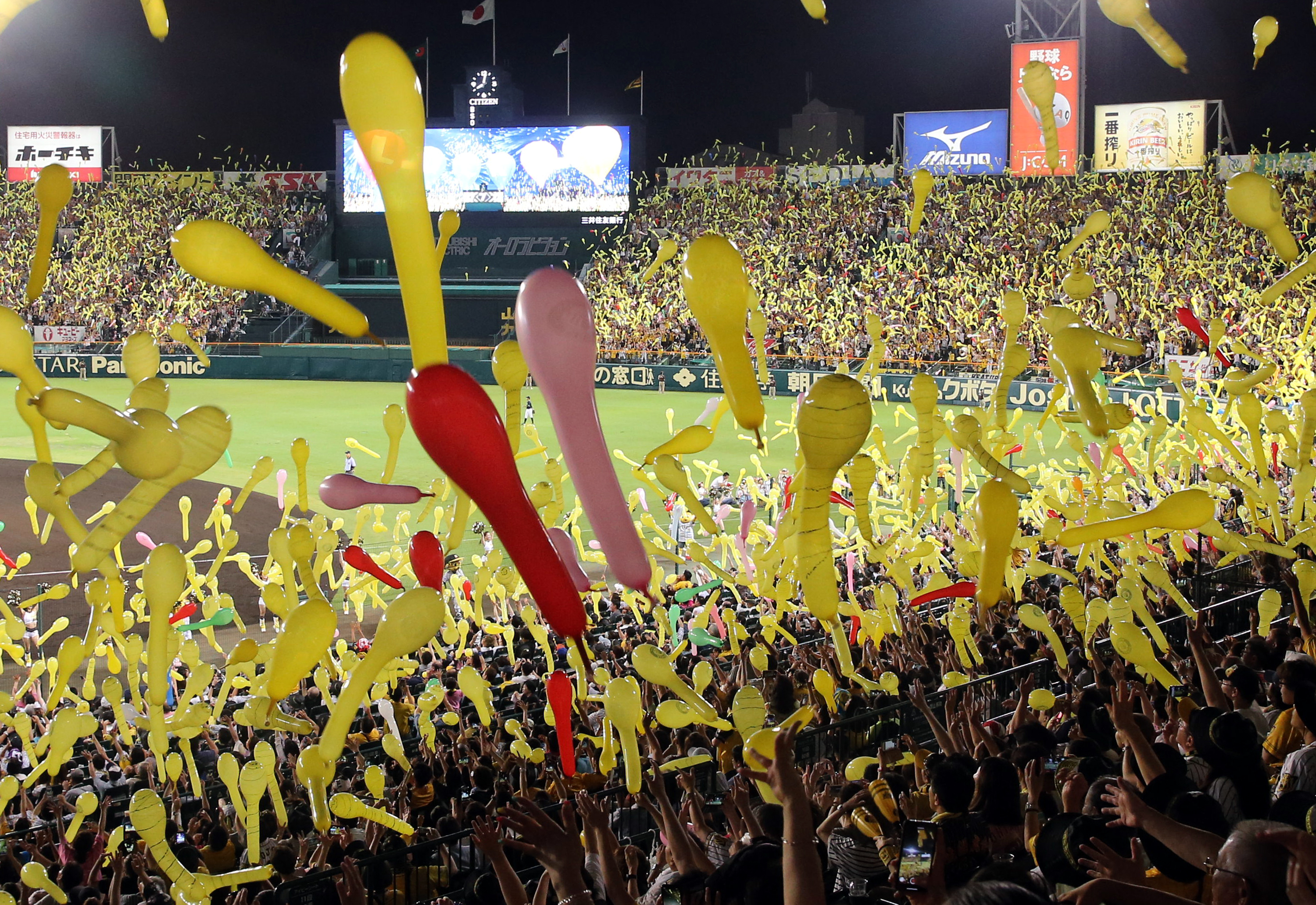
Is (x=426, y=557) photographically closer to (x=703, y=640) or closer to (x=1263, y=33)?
(x=1263, y=33)

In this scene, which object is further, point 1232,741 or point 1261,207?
point 1261,207

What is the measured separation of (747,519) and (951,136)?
36.4 metres

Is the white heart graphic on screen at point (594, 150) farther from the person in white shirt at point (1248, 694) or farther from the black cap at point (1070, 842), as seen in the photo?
the black cap at point (1070, 842)

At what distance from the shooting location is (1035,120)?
115ft

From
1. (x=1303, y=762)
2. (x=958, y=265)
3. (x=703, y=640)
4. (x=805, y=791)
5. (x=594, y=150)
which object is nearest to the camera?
(x=805, y=791)

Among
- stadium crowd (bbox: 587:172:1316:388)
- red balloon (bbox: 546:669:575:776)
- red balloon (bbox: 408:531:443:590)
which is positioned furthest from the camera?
stadium crowd (bbox: 587:172:1316:388)

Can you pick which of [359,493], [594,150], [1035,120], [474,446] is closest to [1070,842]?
[474,446]

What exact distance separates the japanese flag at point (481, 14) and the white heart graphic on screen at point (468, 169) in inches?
193

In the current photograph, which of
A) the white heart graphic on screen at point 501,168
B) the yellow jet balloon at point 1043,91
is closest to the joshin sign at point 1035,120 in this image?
the white heart graphic on screen at point 501,168

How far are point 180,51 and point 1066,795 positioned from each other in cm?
5394

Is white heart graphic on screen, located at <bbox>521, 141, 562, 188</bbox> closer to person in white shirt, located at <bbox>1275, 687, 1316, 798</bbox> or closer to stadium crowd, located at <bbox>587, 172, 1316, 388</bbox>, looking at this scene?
stadium crowd, located at <bbox>587, 172, 1316, 388</bbox>

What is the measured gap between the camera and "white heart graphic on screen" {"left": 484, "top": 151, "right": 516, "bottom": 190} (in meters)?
44.4

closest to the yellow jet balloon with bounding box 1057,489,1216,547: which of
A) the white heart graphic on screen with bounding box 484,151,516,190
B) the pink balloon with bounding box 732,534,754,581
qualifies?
the pink balloon with bounding box 732,534,754,581

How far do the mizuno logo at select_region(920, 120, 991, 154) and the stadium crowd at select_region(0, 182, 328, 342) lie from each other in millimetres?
23256
